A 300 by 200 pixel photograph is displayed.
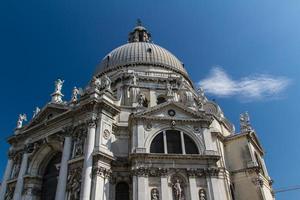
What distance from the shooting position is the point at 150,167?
2489 cm

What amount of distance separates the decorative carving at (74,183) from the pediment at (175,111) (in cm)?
746

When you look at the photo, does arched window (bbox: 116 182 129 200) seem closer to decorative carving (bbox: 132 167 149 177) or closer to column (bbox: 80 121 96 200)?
decorative carving (bbox: 132 167 149 177)

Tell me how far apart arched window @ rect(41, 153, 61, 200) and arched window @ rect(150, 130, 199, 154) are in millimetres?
9151

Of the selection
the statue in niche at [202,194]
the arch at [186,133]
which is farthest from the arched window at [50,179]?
the statue in niche at [202,194]

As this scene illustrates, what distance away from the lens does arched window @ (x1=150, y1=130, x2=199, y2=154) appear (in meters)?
26.4

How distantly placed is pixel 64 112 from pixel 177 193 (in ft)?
40.4

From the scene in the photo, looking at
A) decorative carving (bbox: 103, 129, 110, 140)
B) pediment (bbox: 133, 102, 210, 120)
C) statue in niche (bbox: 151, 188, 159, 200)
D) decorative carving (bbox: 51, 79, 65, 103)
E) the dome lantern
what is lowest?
statue in niche (bbox: 151, 188, 159, 200)

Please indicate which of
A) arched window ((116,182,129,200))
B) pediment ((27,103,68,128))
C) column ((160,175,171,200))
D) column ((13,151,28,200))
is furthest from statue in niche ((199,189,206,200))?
column ((13,151,28,200))

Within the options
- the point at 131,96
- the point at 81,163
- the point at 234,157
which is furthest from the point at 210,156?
the point at 131,96

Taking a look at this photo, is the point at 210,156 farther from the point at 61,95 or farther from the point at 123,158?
the point at 61,95

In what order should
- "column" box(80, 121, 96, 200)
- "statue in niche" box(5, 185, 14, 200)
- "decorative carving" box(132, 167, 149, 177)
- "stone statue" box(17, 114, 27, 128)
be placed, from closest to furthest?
"column" box(80, 121, 96, 200), "decorative carving" box(132, 167, 149, 177), "statue in niche" box(5, 185, 14, 200), "stone statue" box(17, 114, 27, 128)

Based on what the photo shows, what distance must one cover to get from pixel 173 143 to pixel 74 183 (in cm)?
852

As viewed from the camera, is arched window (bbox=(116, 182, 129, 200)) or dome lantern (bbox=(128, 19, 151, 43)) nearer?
arched window (bbox=(116, 182, 129, 200))

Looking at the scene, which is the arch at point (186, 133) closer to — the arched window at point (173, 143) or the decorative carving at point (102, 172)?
the arched window at point (173, 143)
